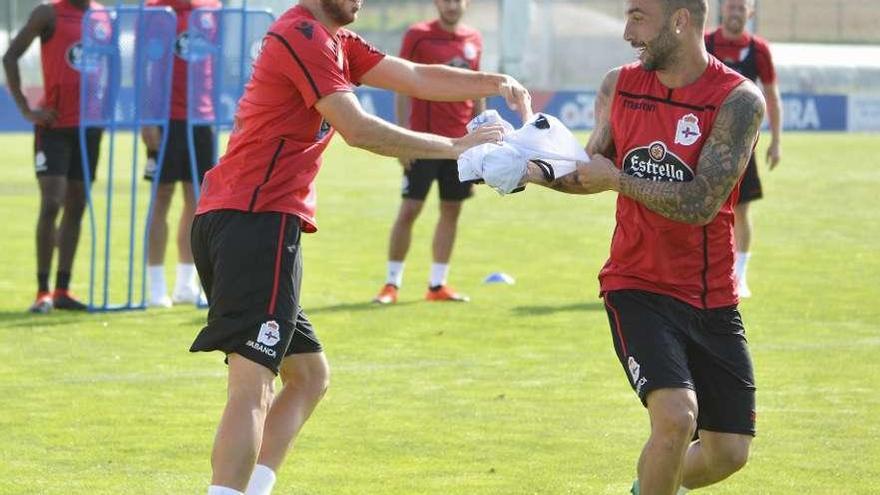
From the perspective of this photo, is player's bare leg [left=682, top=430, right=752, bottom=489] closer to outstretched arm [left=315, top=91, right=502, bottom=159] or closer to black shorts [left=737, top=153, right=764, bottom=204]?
outstretched arm [left=315, top=91, right=502, bottom=159]

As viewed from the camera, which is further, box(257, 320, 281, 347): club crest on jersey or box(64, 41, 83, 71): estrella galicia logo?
box(64, 41, 83, 71): estrella galicia logo

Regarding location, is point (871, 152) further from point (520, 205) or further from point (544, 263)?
point (544, 263)

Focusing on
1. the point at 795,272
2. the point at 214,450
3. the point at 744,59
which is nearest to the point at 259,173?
the point at 214,450

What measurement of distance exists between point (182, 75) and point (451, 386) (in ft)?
14.0

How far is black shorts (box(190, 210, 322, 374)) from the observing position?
6.09 m

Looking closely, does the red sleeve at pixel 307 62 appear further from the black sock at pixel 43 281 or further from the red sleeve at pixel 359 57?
the black sock at pixel 43 281

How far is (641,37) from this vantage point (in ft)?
20.2

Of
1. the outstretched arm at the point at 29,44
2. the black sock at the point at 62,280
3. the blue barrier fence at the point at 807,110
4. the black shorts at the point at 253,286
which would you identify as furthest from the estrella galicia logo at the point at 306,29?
the blue barrier fence at the point at 807,110

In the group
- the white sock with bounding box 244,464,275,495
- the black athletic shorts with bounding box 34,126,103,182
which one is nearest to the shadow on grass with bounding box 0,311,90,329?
the black athletic shorts with bounding box 34,126,103,182

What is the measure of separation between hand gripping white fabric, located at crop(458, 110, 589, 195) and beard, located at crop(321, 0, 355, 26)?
61cm

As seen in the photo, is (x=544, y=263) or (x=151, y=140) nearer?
(x=151, y=140)

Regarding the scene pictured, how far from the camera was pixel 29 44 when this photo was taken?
40.3 feet

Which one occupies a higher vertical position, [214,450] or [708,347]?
[708,347]

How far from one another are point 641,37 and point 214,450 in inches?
84.6
